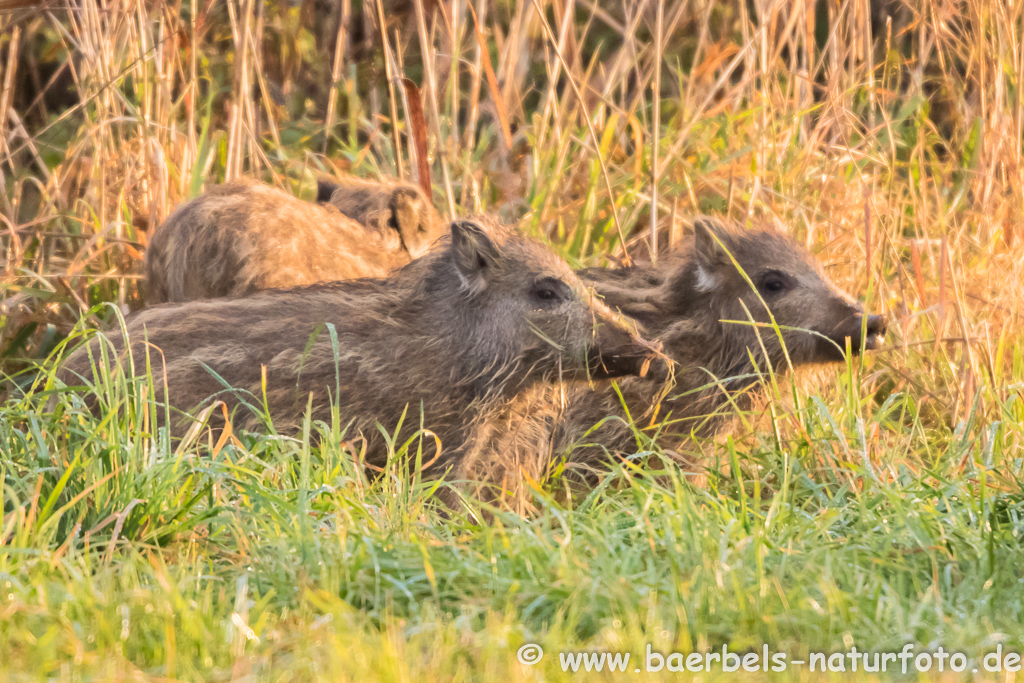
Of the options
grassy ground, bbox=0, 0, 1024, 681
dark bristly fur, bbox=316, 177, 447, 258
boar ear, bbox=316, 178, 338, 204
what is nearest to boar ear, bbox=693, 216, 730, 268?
grassy ground, bbox=0, 0, 1024, 681

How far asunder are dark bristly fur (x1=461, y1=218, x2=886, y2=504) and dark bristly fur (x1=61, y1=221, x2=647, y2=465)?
0.19 metres

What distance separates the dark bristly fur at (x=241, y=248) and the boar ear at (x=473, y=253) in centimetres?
78

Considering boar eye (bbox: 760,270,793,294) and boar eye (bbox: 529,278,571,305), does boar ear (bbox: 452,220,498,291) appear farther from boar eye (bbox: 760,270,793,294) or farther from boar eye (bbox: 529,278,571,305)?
boar eye (bbox: 760,270,793,294)

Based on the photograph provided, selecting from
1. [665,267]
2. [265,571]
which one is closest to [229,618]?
[265,571]

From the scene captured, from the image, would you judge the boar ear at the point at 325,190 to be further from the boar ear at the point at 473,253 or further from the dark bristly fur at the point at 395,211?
the boar ear at the point at 473,253

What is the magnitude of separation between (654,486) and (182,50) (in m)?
4.21

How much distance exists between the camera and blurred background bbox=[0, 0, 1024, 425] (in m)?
4.54

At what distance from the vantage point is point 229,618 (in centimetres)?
240

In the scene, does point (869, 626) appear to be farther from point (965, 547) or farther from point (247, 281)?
point (247, 281)

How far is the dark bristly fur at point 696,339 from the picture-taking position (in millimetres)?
4207

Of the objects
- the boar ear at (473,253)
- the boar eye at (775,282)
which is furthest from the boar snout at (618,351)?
the boar eye at (775,282)

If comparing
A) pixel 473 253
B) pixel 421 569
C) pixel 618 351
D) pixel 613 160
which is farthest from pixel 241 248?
pixel 613 160

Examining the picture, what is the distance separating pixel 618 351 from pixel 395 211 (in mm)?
1690

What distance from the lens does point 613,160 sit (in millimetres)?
6684
